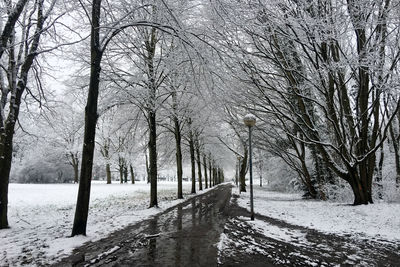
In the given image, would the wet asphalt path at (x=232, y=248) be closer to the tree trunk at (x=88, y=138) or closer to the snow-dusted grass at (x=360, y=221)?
the snow-dusted grass at (x=360, y=221)

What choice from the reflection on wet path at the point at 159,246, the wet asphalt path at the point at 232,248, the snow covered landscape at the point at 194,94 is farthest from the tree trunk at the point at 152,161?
the wet asphalt path at the point at 232,248

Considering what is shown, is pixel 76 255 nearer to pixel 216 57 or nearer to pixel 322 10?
pixel 216 57

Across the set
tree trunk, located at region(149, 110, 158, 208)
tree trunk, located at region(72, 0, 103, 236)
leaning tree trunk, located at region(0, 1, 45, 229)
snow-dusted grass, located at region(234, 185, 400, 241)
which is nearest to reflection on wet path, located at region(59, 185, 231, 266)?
tree trunk, located at region(72, 0, 103, 236)

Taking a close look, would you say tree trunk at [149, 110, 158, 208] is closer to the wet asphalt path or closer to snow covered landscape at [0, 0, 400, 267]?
snow covered landscape at [0, 0, 400, 267]

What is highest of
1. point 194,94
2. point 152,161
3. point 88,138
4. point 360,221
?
point 194,94

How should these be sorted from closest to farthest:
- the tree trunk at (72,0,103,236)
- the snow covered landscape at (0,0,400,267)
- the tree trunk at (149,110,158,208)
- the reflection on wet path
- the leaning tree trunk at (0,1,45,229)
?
the reflection on wet path < the snow covered landscape at (0,0,400,267) < the tree trunk at (72,0,103,236) < the leaning tree trunk at (0,1,45,229) < the tree trunk at (149,110,158,208)

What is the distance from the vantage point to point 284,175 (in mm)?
28828

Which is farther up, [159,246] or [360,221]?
[159,246]

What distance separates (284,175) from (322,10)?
22.6m

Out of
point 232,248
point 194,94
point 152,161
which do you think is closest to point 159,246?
point 232,248

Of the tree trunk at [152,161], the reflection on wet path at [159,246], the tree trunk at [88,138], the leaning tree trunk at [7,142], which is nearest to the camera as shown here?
the reflection on wet path at [159,246]

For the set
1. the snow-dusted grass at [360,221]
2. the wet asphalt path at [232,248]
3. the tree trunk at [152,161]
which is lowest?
the snow-dusted grass at [360,221]

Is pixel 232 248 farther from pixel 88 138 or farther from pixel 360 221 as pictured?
pixel 360 221

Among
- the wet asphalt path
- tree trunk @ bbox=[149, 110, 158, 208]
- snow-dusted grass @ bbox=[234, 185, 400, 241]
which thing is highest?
tree trunk @ bbox=[149, 110, 158, 208]
